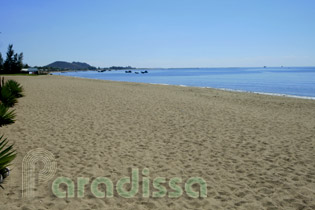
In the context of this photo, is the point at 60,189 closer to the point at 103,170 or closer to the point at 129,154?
the point at 103,170

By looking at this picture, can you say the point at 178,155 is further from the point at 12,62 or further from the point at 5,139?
the point at 12,62

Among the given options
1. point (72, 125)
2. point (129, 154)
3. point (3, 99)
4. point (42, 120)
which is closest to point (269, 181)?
point (129, 154)

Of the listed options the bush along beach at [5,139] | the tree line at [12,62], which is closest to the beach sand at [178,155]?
the bush along beach at [5,139]

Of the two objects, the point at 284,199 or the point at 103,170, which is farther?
the point at 103,170

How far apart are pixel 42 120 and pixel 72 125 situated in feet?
5.95

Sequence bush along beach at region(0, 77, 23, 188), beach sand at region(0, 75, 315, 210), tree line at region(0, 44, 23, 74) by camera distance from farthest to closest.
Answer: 1. tree line at region(0, 44, 23, 74)
2. bush along beach at region(0, 77, 23, 188)
3. beach sand at region(0, 75, 315, 210)

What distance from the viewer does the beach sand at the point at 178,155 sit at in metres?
4.50

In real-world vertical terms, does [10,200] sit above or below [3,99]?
below

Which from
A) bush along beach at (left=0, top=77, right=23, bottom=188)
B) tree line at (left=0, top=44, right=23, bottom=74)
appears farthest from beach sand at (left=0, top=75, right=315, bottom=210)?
tree line at (left=0, top=44, right=23, bottom=74)

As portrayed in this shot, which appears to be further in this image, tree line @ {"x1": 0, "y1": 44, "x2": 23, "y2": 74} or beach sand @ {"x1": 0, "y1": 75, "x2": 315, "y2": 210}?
tree line @ {"x1": 0, "y1": 44, "x2": 23, "y2": 74}

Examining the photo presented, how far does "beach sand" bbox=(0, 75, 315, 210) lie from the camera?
4500 millimetres

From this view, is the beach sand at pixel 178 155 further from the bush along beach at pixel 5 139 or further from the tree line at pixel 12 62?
the tree line at pixel 12 62

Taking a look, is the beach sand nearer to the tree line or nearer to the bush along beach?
the bush along beach

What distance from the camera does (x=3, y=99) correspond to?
1409 cm
